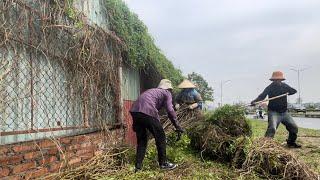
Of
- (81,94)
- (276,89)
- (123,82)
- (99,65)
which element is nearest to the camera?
(81,94)

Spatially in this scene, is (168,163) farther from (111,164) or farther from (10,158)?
(10,158)

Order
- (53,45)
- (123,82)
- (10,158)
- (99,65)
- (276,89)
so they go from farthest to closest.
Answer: (276,89) → (123,82) → (99,65) → (53,45) → (10,158)

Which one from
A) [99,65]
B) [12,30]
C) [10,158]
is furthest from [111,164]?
[12,30]

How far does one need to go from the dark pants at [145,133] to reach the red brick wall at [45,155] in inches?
28.3

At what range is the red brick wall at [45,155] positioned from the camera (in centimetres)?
505

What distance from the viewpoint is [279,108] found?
32.7ft

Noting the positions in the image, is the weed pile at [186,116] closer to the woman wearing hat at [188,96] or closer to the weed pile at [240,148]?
the woman wearing hat at [188,96]

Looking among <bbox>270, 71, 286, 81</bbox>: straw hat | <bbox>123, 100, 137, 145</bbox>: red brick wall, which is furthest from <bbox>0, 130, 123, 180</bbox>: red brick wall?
<bbox>270, 71, 286, 81</bbox>: straw hat

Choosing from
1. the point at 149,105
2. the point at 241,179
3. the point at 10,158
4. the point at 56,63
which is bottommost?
the point at 241,179

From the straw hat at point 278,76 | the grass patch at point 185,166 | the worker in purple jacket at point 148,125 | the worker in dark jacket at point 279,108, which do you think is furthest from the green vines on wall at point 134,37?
the straw hat at point 278,76

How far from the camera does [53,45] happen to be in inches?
249

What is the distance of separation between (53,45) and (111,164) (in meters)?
2.16

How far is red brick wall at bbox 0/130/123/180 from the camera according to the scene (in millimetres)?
5055

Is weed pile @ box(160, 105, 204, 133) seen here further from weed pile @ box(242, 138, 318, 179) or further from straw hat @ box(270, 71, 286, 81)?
weed pile @ box(242, 138, 318, 179)
